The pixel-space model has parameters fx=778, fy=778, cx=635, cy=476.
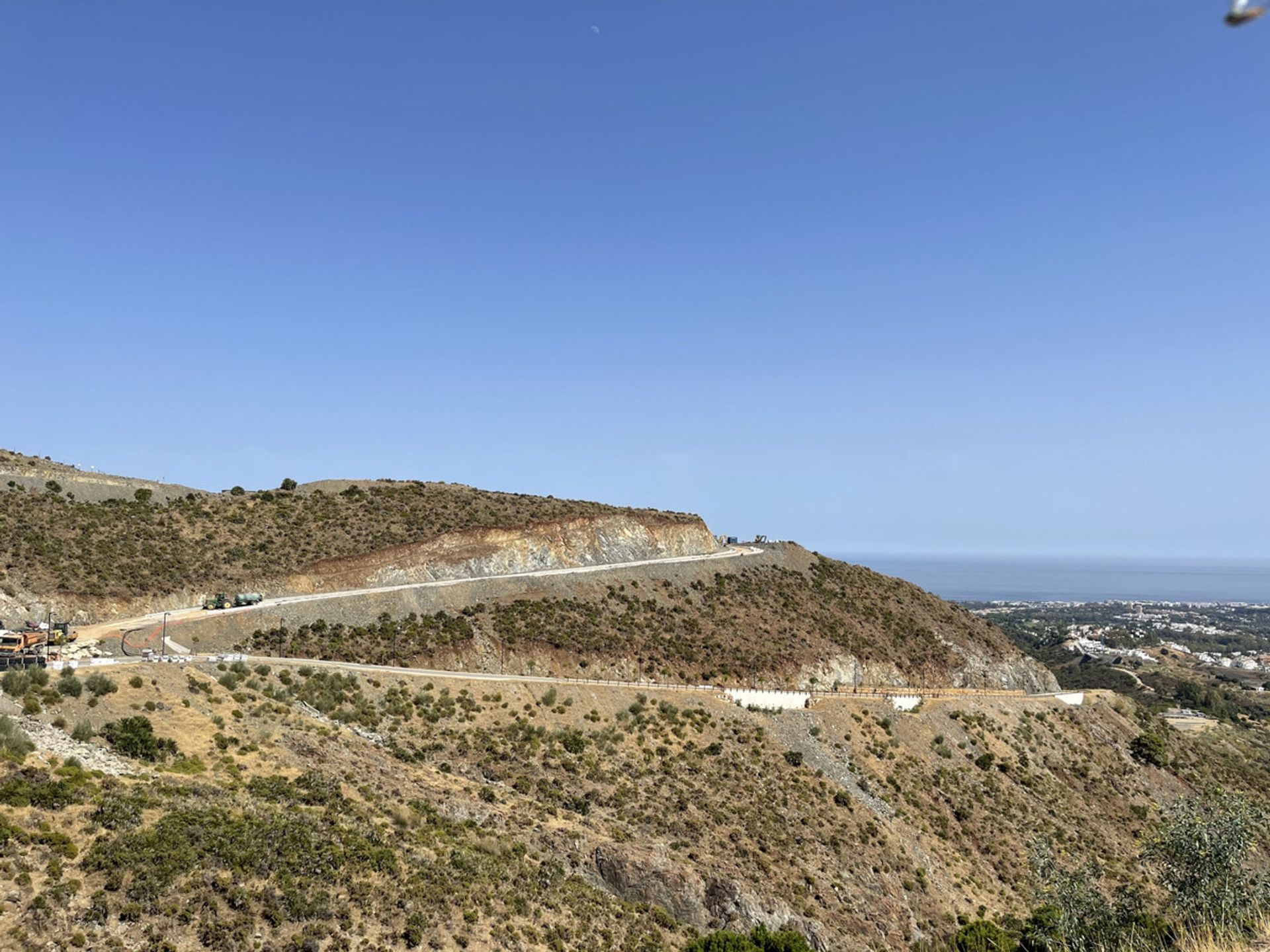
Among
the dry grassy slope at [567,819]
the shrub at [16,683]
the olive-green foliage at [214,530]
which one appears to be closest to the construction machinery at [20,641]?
the shrub at [16,683]

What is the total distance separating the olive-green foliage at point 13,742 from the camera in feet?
81.4

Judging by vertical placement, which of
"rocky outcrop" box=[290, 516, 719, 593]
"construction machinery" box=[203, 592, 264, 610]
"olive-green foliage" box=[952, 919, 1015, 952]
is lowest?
"olive-green foliage" box=[952, 919, 1015, 952]

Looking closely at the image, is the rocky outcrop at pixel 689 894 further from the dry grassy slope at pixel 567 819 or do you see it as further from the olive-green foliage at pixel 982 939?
the olive-green foliage at pixel 982 939

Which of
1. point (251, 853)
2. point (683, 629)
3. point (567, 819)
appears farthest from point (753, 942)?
point (683, 629)

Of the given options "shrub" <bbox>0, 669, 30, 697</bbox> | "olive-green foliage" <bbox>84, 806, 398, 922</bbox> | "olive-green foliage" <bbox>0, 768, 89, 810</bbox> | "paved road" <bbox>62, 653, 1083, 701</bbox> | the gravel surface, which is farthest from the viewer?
"paved road" <bbox>62, 653, 1083, 701</bbox>

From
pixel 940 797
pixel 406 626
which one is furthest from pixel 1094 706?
pixel 406 626

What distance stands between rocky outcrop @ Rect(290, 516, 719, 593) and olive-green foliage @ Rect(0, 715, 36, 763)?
3257cm

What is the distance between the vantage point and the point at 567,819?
115 ft

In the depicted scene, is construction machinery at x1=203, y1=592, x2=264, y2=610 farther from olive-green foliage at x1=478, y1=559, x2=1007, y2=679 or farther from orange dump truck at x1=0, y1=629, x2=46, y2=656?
olive-green foliage at x1=478, y1=559, x2=1007, y2=679

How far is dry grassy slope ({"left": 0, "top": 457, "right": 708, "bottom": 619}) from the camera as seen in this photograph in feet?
168

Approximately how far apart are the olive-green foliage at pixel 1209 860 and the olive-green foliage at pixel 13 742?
35928 mm

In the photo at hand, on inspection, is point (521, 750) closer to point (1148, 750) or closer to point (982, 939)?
point (982, 939)

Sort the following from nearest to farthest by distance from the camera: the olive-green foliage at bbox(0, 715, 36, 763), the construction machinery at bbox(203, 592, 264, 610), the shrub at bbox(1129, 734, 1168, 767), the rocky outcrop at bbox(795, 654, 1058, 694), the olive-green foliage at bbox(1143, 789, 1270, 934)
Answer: the olive-green foliage at bbox(1143, 789, 1270, 934) < the olive-green foliage at bbox(0, 715, 36, 763) < the construction machinery at bbox(203, 592, 264, 610) < the rocky outcrop at bbox(795, 654, 1058, 694) < the shrub at bbox(1129, 734, 1168, 767)

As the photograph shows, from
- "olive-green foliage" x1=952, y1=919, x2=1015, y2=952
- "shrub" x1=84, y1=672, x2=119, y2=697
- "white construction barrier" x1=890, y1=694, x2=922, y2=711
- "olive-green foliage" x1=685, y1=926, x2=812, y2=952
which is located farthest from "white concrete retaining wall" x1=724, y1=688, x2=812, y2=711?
"shrub" x1=84, y1=672, x2=119, y2=697
